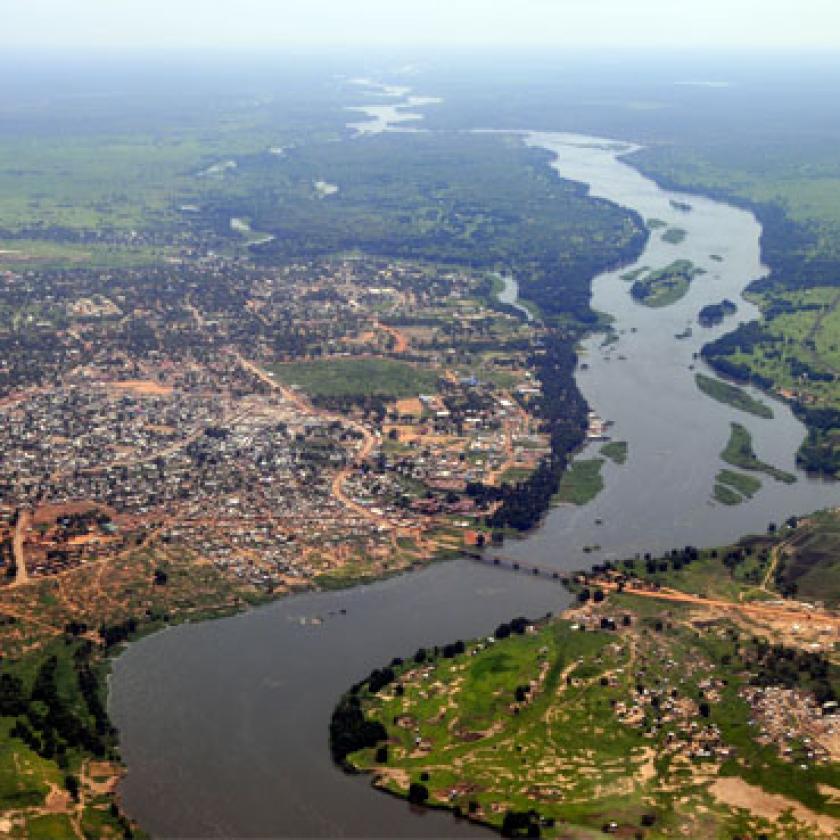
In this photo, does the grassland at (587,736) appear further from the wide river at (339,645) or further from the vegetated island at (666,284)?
the vegetated island at (666,284)

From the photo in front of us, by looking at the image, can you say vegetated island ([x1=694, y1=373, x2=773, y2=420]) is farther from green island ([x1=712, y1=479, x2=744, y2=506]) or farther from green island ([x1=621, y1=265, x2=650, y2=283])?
green island ([x1=621, y1=265, x2=650, y2=283])

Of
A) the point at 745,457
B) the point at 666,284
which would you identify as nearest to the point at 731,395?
the point at 745,457

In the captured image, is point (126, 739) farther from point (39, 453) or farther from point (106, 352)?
point (106, 352)

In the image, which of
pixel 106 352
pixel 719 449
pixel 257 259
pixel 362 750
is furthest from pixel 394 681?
pixel 257 259

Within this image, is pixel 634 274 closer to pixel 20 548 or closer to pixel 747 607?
pixel 747 607

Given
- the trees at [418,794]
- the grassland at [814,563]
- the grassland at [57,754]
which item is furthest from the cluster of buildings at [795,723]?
the grassland at [57,754]

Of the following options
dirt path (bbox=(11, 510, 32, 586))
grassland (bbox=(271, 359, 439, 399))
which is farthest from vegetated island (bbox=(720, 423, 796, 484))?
dirt path (bbox=(11, 510, 32, 586))
